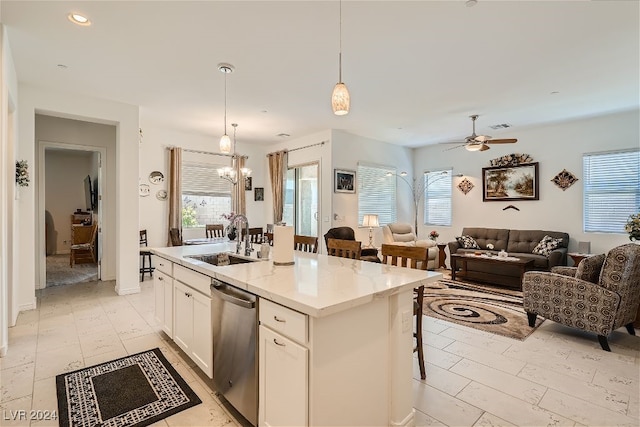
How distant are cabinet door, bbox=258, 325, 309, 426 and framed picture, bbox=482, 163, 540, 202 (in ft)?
21.2

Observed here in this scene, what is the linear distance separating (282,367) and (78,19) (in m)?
3.24

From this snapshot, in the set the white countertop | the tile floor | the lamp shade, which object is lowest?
the tile floor

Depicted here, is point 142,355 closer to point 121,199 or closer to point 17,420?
point 17,420

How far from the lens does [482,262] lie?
5.59 metres

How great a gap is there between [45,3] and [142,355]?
119 inches

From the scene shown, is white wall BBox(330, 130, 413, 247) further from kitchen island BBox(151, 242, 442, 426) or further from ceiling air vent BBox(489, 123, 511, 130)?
kitchen island BBox(151, 242, 442, 426)

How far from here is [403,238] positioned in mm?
6992

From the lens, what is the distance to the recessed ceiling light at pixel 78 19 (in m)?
2.59

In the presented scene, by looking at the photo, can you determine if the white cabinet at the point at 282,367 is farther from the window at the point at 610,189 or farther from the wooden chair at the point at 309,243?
the window at the point at 610,189

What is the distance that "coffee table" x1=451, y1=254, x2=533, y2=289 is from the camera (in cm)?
514

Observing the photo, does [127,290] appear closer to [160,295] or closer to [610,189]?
[160,295]

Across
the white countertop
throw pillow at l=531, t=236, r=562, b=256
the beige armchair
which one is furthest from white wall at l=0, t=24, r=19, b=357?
throw pillow at l=531, t=236, r=562, b=256

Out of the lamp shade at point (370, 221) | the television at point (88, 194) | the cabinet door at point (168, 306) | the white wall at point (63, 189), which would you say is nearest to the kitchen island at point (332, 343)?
the cabinet door at point (168, 306)

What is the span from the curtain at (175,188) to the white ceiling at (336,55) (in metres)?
1.16
